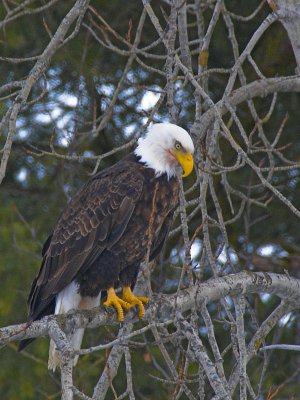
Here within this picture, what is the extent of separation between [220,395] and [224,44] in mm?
3946

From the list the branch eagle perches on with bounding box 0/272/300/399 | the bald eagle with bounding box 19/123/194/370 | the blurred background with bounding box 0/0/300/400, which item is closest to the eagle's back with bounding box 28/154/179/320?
the bald eagle with bounding box 19/123/194/370

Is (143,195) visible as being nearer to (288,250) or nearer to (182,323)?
(182,323)

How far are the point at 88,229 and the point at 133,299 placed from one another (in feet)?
1.33

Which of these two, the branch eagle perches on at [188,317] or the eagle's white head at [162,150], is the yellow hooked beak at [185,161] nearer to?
the eagle's white head at [162,150]

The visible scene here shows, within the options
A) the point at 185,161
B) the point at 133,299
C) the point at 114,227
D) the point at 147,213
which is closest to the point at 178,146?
the point at 185,161

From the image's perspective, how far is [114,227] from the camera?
4.75 m

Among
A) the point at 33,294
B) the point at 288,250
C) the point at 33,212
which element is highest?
the point at 33,212

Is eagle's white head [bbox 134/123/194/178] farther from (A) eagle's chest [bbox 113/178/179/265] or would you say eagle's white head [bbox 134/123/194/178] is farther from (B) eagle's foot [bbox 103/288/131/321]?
(B) eagle's foot [bbox 103/288/131/321]

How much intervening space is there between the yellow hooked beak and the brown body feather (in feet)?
0.43

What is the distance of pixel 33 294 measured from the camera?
4.87m

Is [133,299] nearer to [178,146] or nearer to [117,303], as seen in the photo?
[117,303]

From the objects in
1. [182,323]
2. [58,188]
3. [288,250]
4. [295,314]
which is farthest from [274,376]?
[182,323]

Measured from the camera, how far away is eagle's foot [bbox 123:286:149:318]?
466 cm

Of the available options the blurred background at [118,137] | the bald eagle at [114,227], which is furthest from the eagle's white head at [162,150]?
the blurred background at [118,137]
